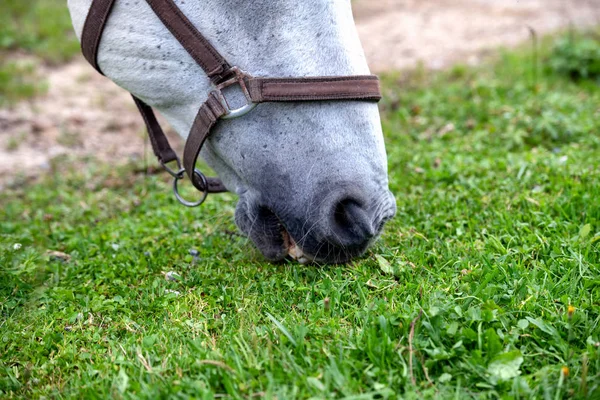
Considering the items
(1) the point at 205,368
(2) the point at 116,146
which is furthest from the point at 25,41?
(1) the point at 205,368

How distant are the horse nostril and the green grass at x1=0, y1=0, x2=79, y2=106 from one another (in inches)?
173

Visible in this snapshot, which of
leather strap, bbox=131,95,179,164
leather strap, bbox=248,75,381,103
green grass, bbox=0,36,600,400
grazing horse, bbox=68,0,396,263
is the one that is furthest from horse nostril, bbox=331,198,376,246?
leather strap, bbox=131,95,179,164

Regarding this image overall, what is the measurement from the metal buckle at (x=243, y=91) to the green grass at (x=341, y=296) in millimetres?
656

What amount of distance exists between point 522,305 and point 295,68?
3.55 ft

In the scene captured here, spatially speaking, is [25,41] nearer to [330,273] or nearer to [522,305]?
[330,273]

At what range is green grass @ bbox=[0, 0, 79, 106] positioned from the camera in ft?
18.1

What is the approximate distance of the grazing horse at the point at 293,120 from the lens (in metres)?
1.95

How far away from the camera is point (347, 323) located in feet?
6.23

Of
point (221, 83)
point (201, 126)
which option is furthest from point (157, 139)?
point (221, 83)

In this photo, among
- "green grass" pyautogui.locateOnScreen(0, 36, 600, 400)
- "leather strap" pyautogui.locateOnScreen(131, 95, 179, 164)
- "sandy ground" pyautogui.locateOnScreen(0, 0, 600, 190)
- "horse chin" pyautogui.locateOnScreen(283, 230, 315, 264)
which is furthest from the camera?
"sandy ground" pyautogui.locateOnScreen(0, 0, 600, 190)

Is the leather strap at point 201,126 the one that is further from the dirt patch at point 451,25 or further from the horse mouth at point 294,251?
the dirt patch at point 451,25

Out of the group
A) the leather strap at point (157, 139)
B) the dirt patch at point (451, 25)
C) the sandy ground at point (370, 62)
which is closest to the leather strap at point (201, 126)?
the leather strap at point (157, 139)

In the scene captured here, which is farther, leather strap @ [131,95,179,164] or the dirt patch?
the dirt patch

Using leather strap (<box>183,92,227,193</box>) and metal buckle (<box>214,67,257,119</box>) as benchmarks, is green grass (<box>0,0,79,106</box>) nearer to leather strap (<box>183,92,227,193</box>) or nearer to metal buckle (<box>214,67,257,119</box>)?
leather strap (<box>183,92,227,193</box>)
